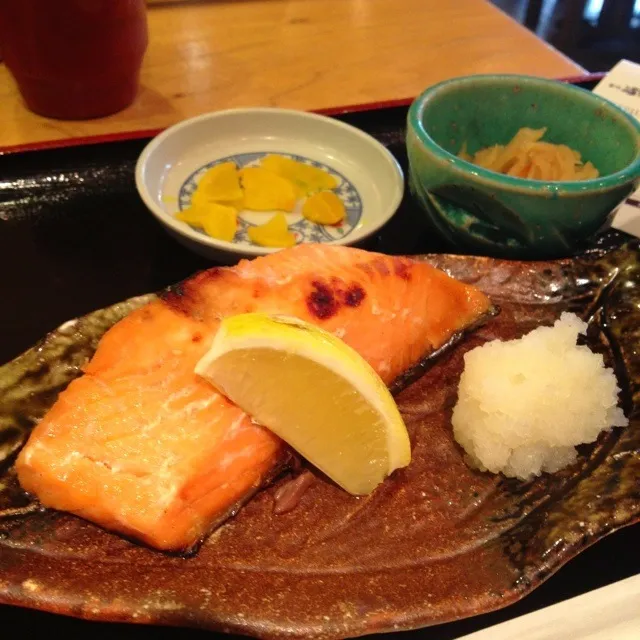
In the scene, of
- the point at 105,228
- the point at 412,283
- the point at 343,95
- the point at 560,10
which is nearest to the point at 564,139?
the point at 412,283

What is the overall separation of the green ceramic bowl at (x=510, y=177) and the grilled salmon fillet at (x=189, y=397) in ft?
1.10

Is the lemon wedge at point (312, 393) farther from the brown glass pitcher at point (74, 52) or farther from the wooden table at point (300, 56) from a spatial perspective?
the wooden table at point (300, 56)

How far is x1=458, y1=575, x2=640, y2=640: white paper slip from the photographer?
119 cm

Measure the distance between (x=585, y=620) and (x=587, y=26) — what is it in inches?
167

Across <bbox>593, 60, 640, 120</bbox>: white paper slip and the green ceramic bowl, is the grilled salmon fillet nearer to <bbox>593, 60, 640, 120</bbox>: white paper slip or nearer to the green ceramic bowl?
the green ceramic bowl

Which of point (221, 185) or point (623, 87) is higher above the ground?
point (623, 87)

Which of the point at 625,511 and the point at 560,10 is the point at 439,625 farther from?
the point at 560,10

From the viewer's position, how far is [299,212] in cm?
216

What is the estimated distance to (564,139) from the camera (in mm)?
2111

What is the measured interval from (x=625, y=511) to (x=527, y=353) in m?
0.39

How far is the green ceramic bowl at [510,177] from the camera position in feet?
5.82

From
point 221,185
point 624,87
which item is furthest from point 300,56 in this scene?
point 624,87

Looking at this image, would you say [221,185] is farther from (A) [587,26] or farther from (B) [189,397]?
(A) [587,26]

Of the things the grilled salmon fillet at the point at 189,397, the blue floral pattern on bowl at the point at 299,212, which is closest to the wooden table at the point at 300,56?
the blue floral pattern on bowl at the point at 299,212
